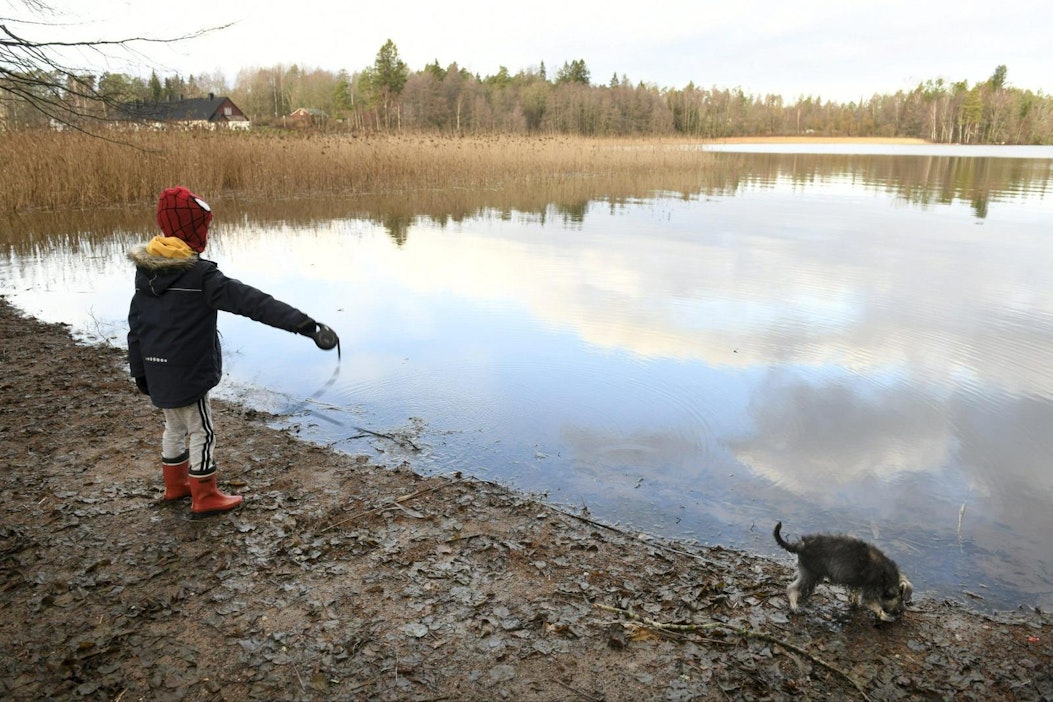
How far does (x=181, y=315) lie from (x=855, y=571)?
10.7 ft

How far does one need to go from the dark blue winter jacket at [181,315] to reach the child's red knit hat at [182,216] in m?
0.13

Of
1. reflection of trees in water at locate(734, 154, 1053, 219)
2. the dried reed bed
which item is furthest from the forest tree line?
reflection of trees in water at locate(734, 154, 1053, 219)

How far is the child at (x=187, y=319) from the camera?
327cm

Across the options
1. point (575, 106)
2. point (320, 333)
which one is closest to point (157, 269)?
point (320, 333)

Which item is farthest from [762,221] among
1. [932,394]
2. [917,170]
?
[917,170]

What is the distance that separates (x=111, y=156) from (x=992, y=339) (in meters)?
16.1

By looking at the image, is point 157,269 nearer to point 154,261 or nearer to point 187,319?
point 154,261

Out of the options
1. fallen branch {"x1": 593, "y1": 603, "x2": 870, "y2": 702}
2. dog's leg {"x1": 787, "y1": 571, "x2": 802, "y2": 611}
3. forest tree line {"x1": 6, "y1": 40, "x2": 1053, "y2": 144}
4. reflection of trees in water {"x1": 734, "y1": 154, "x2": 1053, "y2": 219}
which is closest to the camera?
fallen branch {"x1": 593, "y1": 603, "x2": 870, "y2": 702}

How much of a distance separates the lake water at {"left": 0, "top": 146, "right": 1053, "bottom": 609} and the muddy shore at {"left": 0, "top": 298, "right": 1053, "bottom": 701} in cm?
47

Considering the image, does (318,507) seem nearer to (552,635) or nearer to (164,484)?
(164,484)

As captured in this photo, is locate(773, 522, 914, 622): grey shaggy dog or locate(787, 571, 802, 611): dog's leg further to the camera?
locate(787, 571, 802, 611): dog's leg

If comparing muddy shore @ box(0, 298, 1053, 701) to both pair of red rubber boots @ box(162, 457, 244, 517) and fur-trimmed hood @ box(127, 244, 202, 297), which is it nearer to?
pair of red rubber boots @ box(162, 457, 244, 517)

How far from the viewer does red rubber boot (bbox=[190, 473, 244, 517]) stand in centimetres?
357

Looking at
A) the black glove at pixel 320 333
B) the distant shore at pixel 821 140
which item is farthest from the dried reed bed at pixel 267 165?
the distant shore at pixel 821 140
